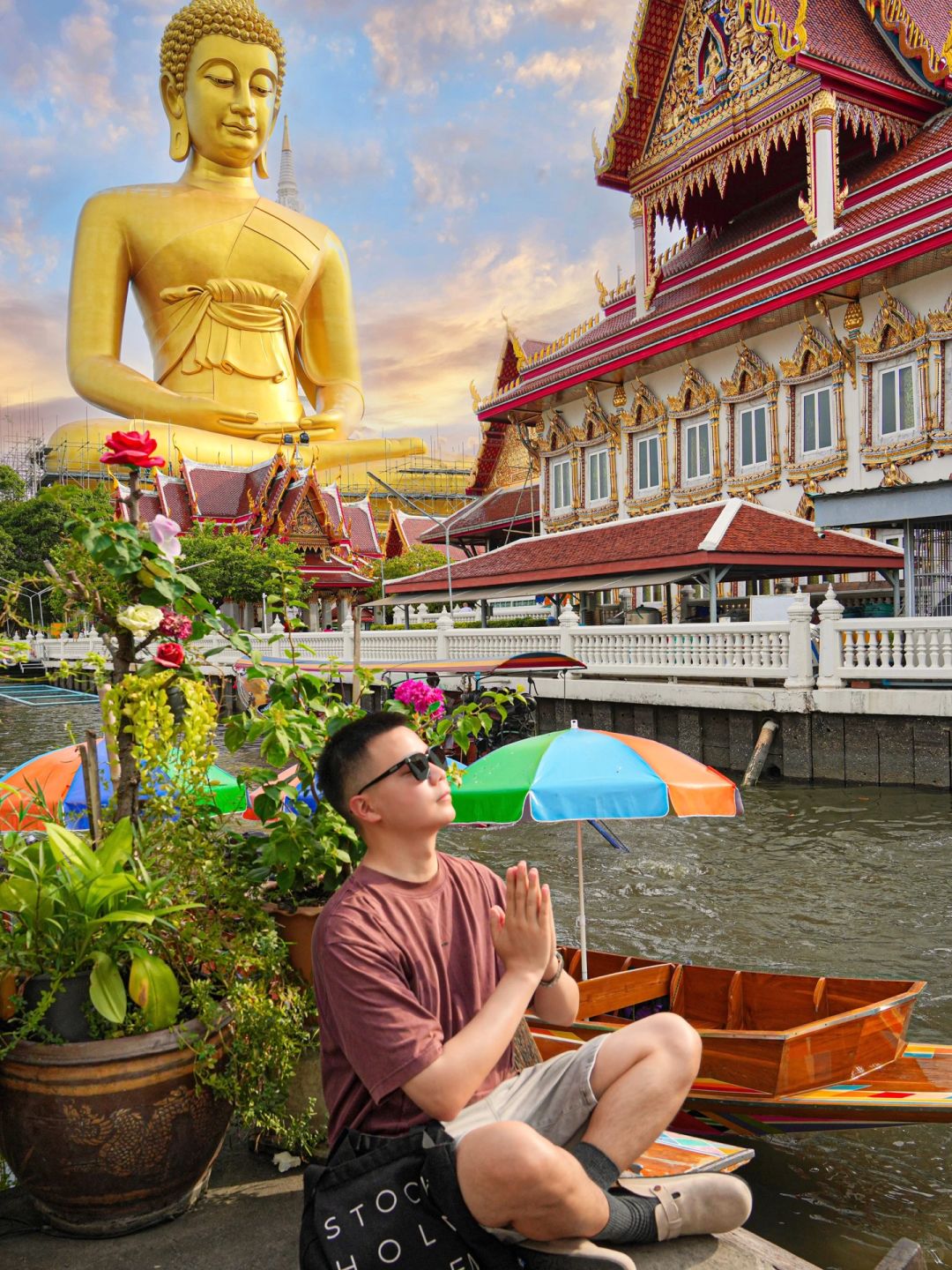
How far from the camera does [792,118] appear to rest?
2045 centimetres

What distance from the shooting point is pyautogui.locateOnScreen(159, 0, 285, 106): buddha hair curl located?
1319 inches

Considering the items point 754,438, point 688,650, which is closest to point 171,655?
point 688,650

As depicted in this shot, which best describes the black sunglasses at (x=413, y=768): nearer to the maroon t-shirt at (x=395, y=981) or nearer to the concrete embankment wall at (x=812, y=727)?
the maroon t-shirt at (x=395, y=981)

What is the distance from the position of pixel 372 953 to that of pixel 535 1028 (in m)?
2.23

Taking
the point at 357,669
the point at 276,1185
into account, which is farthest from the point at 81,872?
the point at 357,669

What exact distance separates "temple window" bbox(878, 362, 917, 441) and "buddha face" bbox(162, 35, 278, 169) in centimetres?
2478

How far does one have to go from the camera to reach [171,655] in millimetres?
3131

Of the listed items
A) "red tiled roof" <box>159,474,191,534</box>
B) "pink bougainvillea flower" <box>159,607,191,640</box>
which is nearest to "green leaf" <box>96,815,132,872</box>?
"pink bougainvillea flower" <box>159,607,191,640</box>

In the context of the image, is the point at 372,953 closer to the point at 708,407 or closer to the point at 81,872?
the point at 81,872

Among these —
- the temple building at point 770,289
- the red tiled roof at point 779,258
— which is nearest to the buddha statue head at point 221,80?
the temple building at point 770,289

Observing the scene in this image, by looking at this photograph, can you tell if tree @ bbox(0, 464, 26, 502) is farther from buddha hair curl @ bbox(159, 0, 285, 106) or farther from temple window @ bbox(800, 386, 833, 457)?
temple window @ bbox(800, 386, 833, 457)

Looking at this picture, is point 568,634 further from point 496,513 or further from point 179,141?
point 179,141

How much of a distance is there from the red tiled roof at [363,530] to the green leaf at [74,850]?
120ft

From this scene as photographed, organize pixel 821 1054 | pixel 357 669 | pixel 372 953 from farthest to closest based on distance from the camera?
pixel 357 669
pixel 821 1054
pixel 372 953
